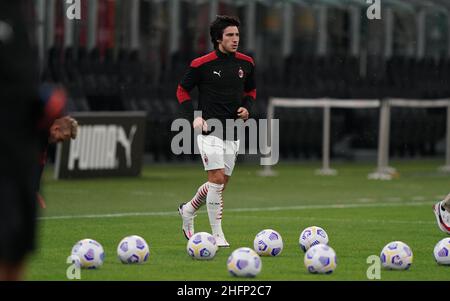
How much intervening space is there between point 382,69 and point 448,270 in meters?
24.7

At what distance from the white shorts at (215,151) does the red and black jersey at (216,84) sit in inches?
10.0

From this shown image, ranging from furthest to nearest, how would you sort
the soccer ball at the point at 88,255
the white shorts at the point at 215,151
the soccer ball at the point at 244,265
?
the white shorts at the point at 215,151 < the soccer ball at the point at 88,255 < the soccer ball at the point at 244,265

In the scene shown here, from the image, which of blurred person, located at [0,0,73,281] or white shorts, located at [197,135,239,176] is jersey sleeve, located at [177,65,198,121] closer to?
white shorts, located at [197,135,239,176]

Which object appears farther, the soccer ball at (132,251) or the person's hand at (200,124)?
the person's hand at (200,124)

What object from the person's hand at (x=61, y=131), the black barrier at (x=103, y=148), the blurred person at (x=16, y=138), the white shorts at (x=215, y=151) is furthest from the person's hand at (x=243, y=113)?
the black barrier at (x=103, y=148)

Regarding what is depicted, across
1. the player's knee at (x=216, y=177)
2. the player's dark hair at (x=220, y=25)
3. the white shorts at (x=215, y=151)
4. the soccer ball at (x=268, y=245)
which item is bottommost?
the soccer ball at (x=268, y=245)

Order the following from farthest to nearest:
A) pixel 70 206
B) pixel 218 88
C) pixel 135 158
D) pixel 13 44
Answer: pixel 135 158, pixel 70 206, pixel 218 88, pixel 13 44

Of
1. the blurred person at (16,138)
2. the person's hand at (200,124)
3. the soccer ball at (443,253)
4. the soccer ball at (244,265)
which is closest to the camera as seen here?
the blurred person at (16,138)

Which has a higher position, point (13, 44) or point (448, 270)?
point (13, 44)

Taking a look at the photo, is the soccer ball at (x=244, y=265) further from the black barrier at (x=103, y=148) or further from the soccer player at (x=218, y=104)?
the black barrier at (x=103, y=148)

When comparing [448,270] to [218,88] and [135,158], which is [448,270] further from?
[135,158]

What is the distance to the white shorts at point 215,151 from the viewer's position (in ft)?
42.5
